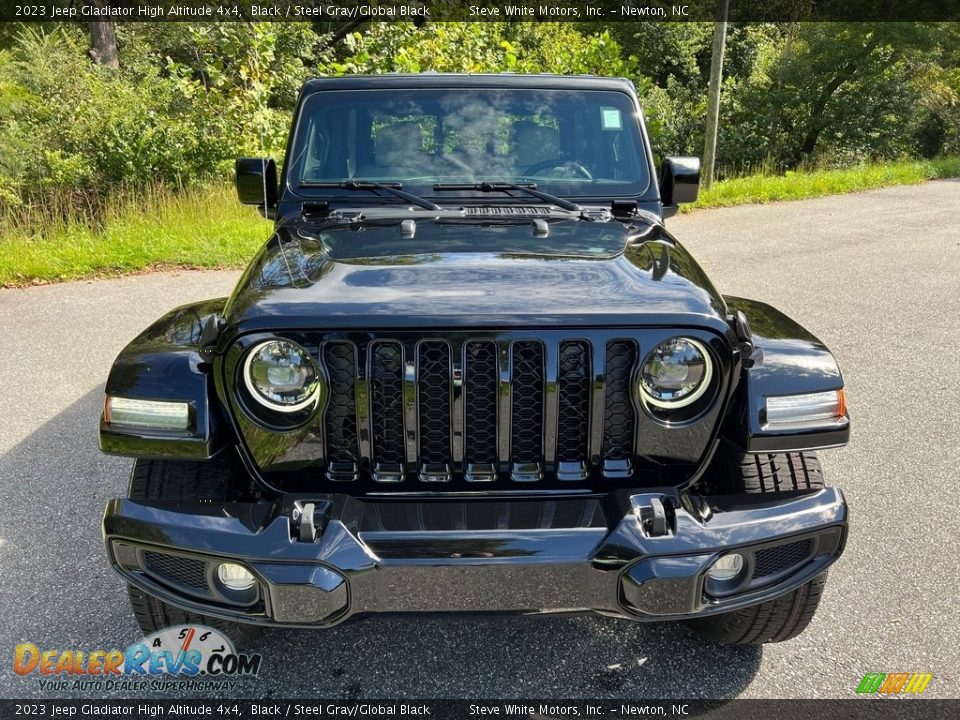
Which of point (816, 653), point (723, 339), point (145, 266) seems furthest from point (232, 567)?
point (145, 266)

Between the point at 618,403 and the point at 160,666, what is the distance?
5.44ft

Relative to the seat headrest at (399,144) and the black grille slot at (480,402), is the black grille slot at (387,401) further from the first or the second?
the seat headrest at (399,144)

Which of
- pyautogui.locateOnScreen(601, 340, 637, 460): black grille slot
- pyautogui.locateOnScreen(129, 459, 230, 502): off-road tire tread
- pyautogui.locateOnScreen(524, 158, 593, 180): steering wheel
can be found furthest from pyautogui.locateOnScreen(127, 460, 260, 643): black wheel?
pyautogui.locateOnScreen(524, 158, 593, 180): steering wheel

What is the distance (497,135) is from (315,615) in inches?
83.0

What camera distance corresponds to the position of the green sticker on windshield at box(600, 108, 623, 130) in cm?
337

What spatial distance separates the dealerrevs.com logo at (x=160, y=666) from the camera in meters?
2.45

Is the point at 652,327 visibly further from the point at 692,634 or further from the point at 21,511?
the point at 21,511

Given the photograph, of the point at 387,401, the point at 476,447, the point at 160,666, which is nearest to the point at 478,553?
the point at 476,447

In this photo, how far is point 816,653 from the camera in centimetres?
260

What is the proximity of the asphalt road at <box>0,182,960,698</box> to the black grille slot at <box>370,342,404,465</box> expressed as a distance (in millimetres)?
443

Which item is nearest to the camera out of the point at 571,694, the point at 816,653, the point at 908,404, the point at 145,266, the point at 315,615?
the point at 315,615

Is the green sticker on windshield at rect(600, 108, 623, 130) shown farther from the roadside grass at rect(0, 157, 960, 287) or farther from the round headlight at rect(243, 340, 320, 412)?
the roadside grass at rect(0, 157, 960, 287)

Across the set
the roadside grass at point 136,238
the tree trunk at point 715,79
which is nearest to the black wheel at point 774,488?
the roadside grass at point 136,238

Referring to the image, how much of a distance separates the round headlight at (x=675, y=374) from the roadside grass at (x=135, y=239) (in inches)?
272
